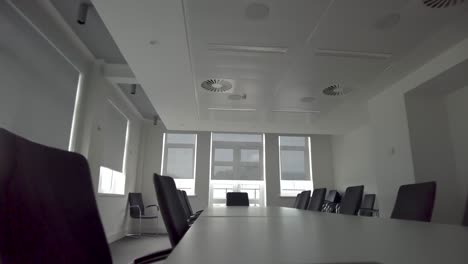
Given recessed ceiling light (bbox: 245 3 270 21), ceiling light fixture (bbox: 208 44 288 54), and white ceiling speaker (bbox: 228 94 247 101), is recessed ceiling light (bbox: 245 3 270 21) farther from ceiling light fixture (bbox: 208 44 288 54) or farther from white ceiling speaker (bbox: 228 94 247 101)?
white ceiling speaker (bbox: 228 94 247 101)

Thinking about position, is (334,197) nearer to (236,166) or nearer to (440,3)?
(236,166)

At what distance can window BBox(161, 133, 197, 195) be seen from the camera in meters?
8.60

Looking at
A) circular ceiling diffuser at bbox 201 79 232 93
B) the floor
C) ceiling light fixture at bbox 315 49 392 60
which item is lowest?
the floor

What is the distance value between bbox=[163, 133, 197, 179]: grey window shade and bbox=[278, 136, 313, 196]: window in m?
2.81

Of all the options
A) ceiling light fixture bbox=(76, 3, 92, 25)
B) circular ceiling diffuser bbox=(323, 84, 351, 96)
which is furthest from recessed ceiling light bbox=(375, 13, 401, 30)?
ceiling light fixture bbox=(76, 3, 92, 25)

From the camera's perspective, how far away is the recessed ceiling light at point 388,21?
304 centimetres

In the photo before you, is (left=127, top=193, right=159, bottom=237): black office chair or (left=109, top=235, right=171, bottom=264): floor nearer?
(left=109, top=235, right=171, bottom=264): floor

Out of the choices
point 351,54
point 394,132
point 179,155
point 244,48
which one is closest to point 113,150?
point 179,155

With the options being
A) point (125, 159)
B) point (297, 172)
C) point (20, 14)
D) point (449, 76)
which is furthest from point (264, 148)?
point (20, 14)

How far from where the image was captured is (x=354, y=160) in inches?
313

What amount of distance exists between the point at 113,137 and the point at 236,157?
3840mm

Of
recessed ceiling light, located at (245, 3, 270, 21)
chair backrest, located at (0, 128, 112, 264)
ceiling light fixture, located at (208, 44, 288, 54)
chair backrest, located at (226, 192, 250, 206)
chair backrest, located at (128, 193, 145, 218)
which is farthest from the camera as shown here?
chair backrest, located at (128, 193, 145, 218)

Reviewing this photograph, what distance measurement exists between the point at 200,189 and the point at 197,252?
808 centimetres

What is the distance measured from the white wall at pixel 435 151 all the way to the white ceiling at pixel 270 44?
2.68ft
